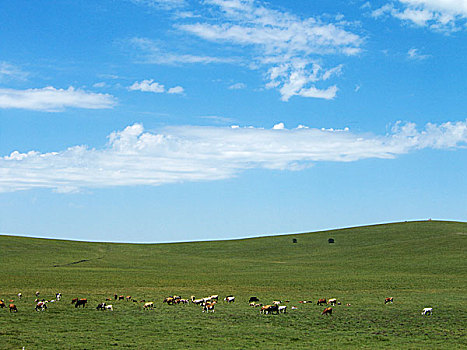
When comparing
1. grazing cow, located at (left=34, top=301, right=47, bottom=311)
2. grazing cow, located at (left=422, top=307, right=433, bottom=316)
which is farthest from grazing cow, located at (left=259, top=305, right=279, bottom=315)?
grazing cow, located at (left=34, top=301, right=47, bottom=311)

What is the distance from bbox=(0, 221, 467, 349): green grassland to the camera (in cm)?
2778

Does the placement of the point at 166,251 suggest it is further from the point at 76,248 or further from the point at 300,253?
the point at 300,253

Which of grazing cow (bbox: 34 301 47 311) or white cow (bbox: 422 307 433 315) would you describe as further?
grazing cow (bbox: 34 301 47 311)

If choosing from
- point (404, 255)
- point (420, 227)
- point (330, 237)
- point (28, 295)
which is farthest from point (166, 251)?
point (28, 295)

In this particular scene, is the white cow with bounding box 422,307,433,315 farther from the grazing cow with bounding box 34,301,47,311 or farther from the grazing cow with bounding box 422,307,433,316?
the grazing cow with bounding box 34,301,47,311

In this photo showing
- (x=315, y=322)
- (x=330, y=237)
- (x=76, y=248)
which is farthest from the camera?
(x=330, y=237)

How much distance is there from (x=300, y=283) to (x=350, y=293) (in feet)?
36.5

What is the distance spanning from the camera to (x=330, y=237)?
130875mm

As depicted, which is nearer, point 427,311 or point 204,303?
point 427,311

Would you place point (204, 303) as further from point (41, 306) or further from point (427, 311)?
point (427, 311)

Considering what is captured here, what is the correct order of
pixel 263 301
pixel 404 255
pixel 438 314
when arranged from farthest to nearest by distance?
1. pixel 404 255
2. pixel 263 301
3. pixel 438 314

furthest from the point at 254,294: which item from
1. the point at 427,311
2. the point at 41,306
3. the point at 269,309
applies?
the point at 41,306

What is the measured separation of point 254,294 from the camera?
48062 mm

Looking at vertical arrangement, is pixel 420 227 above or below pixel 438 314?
above
